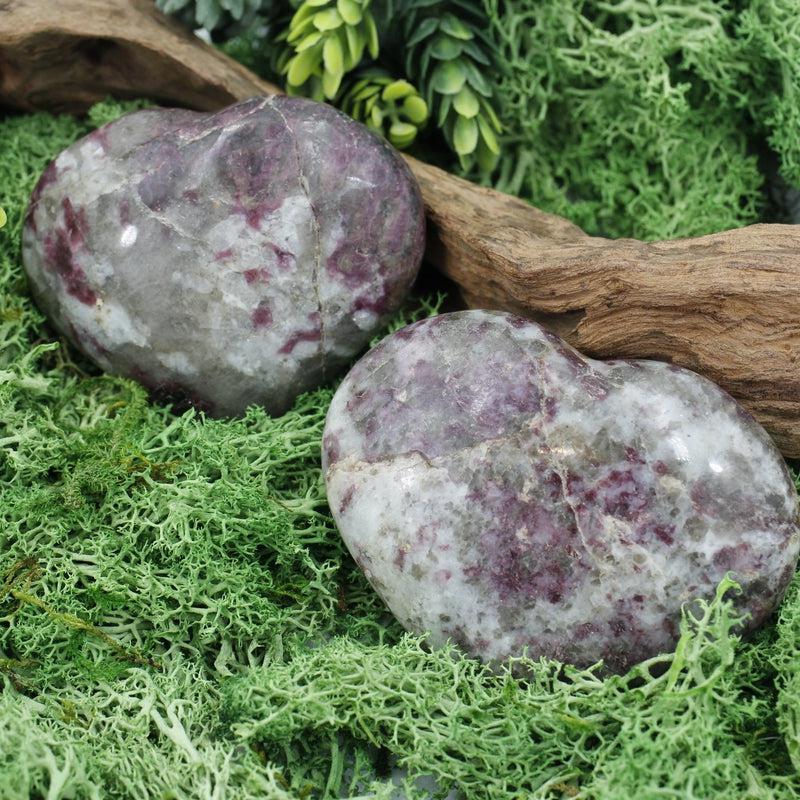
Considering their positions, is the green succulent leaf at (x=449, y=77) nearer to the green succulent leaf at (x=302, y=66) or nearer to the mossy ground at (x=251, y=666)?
the green succulent leaf at (x=302, y=66)

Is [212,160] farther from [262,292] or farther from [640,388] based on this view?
[640,388]

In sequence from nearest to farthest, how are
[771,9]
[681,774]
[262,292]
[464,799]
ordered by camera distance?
[681,774], [464,799], [262,292], [771,9]

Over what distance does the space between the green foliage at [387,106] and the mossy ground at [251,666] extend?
547 mm

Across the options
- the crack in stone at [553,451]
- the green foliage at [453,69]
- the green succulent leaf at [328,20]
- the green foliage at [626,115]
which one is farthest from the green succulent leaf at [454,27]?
the crack in stone at [553,451]

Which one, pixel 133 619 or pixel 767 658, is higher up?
pixel 767 658

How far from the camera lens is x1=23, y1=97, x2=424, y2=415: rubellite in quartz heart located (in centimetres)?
168

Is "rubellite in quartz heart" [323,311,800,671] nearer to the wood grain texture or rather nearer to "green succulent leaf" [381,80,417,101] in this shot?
the wood grain texture

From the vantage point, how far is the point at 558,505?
57.1 inches

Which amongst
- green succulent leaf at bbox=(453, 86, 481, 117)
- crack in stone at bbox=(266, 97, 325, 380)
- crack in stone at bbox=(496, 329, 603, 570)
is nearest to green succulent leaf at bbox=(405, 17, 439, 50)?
green succulent leaf at bbox=(453, 86, 481, 117)

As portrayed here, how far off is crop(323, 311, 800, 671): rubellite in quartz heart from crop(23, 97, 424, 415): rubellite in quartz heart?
0.86 feet

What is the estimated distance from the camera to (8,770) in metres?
1.20

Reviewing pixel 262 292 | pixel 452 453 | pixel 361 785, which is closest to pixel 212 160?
pixel 262 292

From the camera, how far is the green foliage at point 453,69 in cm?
189

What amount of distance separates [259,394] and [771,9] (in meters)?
1.20
